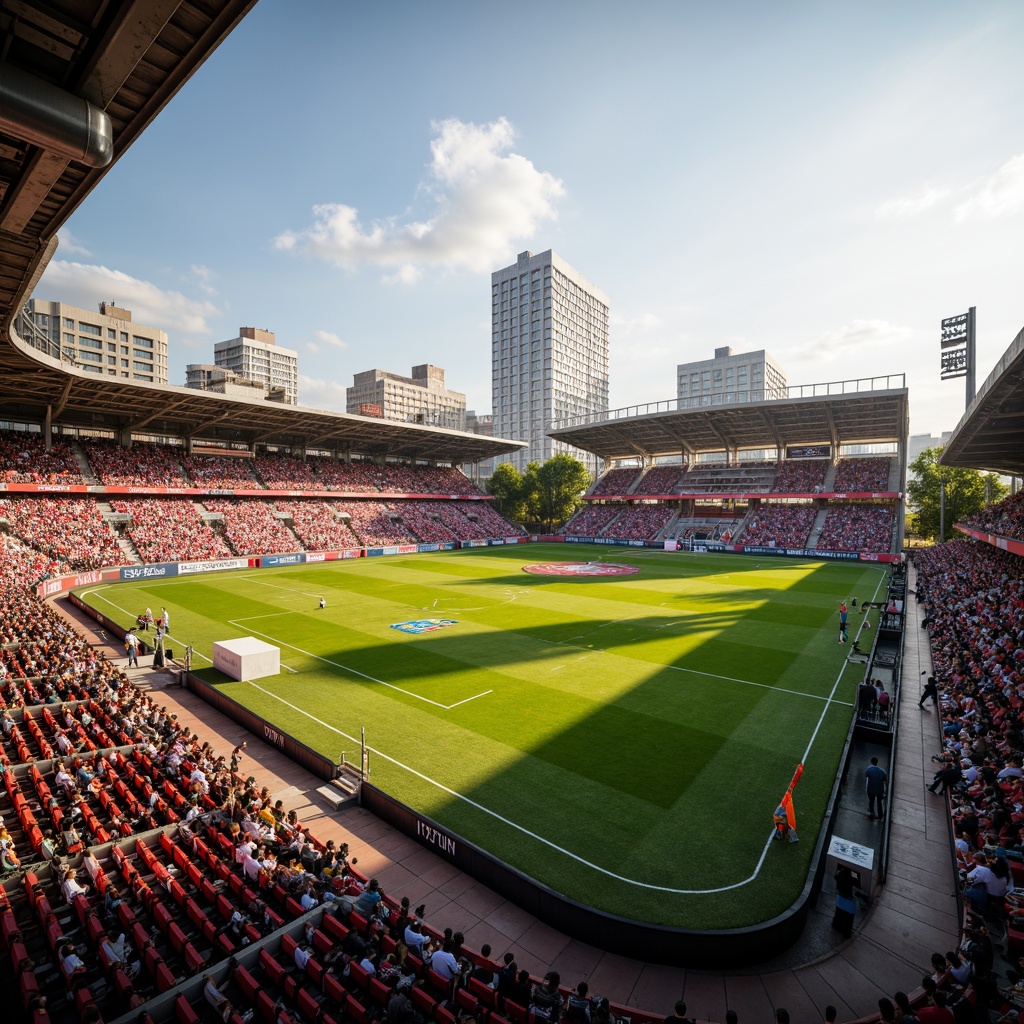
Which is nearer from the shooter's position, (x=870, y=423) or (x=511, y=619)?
(x=511, y=619)

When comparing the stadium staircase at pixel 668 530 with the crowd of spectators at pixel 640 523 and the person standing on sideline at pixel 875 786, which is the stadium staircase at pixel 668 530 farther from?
the person standing on sideline at pixel 875 786

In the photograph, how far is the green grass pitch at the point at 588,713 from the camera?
12281 millimetres

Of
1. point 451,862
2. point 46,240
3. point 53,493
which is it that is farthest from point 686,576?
point 53,493

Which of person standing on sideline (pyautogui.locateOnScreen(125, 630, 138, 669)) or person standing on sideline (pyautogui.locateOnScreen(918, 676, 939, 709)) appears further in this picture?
person standing on sideline (pyautogui.locateOnScreen(125, 630, 138, 669))

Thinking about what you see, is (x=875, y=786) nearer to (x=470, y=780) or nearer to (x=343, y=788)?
(x=470, y=780)

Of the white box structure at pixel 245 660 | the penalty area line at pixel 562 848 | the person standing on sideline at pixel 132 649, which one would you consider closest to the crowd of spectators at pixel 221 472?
the person standing on sideline at pixel 132 649

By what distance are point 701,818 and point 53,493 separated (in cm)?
5778

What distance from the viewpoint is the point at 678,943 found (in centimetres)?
960

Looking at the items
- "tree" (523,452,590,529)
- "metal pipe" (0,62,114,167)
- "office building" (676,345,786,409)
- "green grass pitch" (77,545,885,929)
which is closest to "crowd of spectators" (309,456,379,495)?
"tree" (523,452,590,529)

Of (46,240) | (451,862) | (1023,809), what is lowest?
(451,862)

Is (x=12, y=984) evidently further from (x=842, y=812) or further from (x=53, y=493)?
(x=53, y=493)

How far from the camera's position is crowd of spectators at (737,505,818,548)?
67438 mm

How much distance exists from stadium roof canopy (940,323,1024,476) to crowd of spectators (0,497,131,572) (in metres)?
57.0

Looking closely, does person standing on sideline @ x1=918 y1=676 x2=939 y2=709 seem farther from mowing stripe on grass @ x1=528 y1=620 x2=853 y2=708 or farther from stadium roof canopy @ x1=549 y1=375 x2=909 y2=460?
stadium roof canopy @ x1=549 y1=375 x2=909 y2=460
